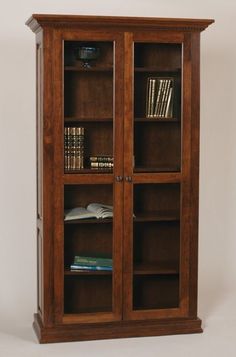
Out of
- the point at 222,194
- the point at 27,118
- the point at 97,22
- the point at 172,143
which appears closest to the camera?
Answer: the point at 97,22

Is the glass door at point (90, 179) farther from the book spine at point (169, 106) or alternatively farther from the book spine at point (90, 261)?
the book spine at point (169, 106)

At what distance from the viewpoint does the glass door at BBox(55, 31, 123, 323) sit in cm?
543

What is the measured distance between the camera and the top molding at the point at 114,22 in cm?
525

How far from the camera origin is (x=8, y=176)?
634 cm

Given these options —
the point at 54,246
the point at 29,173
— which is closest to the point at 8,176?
the point at 29,173

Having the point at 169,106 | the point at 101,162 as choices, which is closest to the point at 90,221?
the point at 101,162

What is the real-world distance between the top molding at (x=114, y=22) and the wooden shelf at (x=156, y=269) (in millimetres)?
1546

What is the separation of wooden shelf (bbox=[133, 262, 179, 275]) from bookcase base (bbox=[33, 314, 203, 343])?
31cm

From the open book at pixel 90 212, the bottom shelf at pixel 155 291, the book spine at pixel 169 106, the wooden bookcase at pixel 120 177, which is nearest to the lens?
the wooden bookcase at pixel 120 177

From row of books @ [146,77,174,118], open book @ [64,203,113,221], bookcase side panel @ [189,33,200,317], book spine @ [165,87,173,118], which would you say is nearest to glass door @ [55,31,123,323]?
open book @ [64,203,113,221]

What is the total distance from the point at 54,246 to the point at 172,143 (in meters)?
1.03

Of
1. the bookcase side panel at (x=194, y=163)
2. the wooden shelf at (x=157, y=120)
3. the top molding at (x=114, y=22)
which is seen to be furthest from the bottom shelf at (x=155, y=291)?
the top molding at (x=114, y=22)

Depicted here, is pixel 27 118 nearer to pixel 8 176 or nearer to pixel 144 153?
pixel 8 176

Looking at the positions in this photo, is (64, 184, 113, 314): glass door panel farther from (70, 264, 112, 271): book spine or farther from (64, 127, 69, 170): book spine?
(64, 127, 69, 170): book spine
